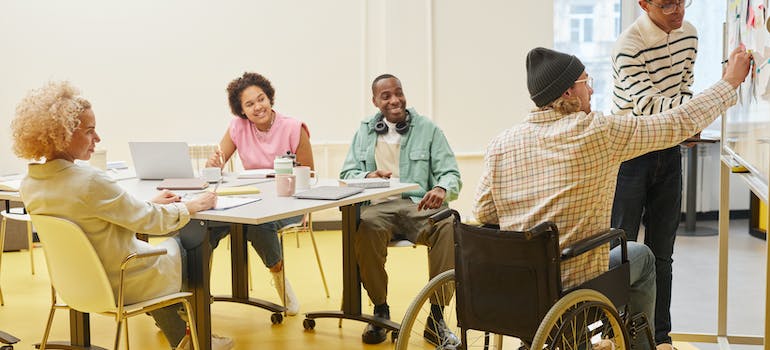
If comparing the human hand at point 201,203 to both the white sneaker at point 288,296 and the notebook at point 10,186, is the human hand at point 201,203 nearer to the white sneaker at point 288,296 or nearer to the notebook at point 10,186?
the notebook at point 10,186

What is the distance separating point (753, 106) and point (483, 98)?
143 inches

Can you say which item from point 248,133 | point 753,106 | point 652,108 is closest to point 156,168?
point 248,133

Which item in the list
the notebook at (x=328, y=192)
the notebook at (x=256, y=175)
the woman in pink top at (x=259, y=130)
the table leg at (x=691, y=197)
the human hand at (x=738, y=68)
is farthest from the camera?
the table leg at (x=691, y=197)

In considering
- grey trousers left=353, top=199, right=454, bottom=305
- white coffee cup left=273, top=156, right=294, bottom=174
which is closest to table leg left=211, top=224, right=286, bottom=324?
white coffee cup left=273, top=156, right=294, bottom=174

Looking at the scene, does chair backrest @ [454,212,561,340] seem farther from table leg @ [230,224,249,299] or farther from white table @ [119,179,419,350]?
table leg @ [230,224,249,299]

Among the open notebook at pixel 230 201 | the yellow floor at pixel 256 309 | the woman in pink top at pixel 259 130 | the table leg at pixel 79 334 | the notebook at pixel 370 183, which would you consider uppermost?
the woman in pink top at pixel 259 130

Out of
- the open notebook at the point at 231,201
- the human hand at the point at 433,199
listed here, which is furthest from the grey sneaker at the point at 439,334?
the open notebook at the point at 231,201

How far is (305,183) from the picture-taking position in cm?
344

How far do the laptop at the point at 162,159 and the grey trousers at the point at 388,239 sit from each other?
848 millimetres

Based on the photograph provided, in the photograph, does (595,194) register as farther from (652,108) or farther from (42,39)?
(42,39)

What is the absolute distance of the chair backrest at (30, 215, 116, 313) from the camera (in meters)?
Answer: 2.62

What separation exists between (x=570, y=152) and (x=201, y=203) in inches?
50.5

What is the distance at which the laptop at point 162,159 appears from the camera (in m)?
3.81

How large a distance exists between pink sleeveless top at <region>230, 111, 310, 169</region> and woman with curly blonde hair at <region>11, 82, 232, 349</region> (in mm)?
1618
